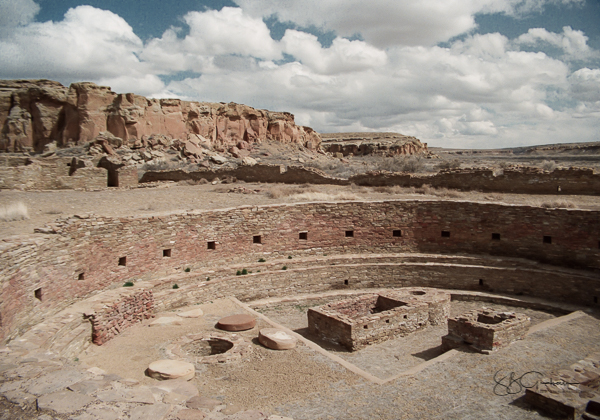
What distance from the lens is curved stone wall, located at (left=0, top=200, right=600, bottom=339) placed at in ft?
29.6

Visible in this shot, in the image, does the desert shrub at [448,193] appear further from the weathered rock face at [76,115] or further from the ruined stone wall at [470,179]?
the weathered rock face at [76,115]

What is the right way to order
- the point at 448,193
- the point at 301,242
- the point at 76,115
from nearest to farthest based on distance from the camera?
the point at 301,242
the point at 448,193
the point at 76,115

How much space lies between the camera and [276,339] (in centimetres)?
829

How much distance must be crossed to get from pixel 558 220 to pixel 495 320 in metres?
5.66

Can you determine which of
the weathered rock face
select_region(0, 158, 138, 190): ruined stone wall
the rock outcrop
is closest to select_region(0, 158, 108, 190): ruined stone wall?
select_region(0, 158, 138, 190): ruined stone wall

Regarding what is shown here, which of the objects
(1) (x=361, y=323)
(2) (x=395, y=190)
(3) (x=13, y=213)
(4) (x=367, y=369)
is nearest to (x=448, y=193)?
(2) (x=395, y=190)

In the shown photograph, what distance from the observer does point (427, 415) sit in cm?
599

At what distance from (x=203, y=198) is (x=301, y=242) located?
16.7 feet

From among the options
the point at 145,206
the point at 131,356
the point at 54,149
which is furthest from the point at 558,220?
the point at 54,149

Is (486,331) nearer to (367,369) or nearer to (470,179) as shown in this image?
(367,369)

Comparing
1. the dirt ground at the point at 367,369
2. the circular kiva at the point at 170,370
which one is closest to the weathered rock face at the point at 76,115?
the dirt ground at the point at 367,369

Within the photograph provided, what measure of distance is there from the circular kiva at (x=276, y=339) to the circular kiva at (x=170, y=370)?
1666mm

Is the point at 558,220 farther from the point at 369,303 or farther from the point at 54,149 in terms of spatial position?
the point at 54,149

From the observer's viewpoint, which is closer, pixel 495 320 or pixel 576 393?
pixel 576 393
